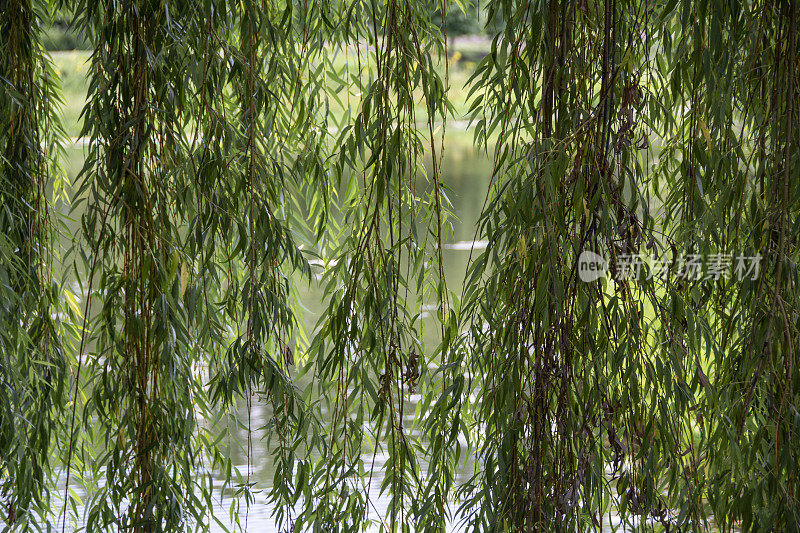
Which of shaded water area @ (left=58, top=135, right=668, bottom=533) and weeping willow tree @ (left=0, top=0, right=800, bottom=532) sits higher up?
weeping willow tree @ (left=0, top=0, right=800, bottom=532)

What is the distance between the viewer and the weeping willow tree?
109 centimetres

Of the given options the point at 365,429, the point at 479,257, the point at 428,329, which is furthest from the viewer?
the point at 428,329

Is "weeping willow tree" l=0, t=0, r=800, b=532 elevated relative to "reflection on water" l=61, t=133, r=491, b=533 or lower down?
elevated

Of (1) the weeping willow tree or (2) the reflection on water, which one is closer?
(1) the weeping willow tree

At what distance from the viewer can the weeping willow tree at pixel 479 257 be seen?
1089mm

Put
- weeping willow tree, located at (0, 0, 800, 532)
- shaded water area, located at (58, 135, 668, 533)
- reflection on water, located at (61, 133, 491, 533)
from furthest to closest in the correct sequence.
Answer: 1. reflection on water, located at (61, 133, 491, 533)
2. shaded water area, located at (58, 135, 668, 533)
3. weeping willow tree, located at (0, 0, 800, 532)

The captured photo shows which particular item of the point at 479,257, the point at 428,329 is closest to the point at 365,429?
the point at 479,257

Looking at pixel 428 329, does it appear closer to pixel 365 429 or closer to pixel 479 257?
pixel 365 429

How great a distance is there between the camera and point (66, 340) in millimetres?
1564

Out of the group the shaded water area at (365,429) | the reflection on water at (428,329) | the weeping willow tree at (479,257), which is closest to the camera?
the weeping willow tree at (479,257)

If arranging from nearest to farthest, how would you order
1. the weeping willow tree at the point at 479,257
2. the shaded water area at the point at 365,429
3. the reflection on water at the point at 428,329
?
the weeping willow tree at the point at 479,257 < the shaded water area at the point at 365,429 < the reflection on water at the point at 428,329

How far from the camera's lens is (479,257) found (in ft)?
4.03

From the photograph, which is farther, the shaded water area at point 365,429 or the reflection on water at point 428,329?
the reflection on water at point 428,329

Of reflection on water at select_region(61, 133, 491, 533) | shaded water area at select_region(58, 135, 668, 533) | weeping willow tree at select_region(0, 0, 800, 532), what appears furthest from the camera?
reflection on water at select_region(61, 133, 491, 533)
